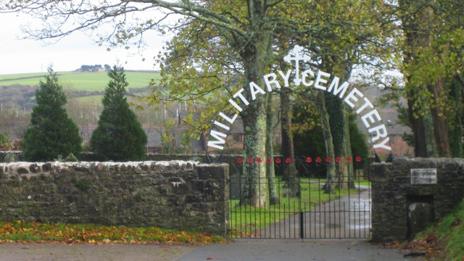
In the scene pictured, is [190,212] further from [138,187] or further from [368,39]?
[368,39]

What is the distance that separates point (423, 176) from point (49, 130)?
2443cm

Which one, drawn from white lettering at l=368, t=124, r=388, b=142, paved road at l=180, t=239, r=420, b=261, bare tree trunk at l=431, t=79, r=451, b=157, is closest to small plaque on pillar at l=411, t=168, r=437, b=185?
paved road at l=180, t=239, r=420, b=261

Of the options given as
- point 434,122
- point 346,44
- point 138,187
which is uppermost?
point 346,44

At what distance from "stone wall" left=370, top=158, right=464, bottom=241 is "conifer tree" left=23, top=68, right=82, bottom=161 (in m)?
23.1

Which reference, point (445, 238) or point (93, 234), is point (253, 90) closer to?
point (93, 234)

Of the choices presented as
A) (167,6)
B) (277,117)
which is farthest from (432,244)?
(277,117)

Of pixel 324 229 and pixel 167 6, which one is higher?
pixel 167 6

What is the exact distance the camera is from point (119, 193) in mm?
14703

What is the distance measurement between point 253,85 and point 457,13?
5.30 m

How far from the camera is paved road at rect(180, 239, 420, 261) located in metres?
12.5

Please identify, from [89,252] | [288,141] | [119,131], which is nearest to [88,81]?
[119,131]

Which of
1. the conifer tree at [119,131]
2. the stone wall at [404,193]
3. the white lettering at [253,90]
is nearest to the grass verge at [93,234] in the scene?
the stone wall at [404,193]

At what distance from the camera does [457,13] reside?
1778cm

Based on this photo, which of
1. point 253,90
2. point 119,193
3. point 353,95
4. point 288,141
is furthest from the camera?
point 288,141
